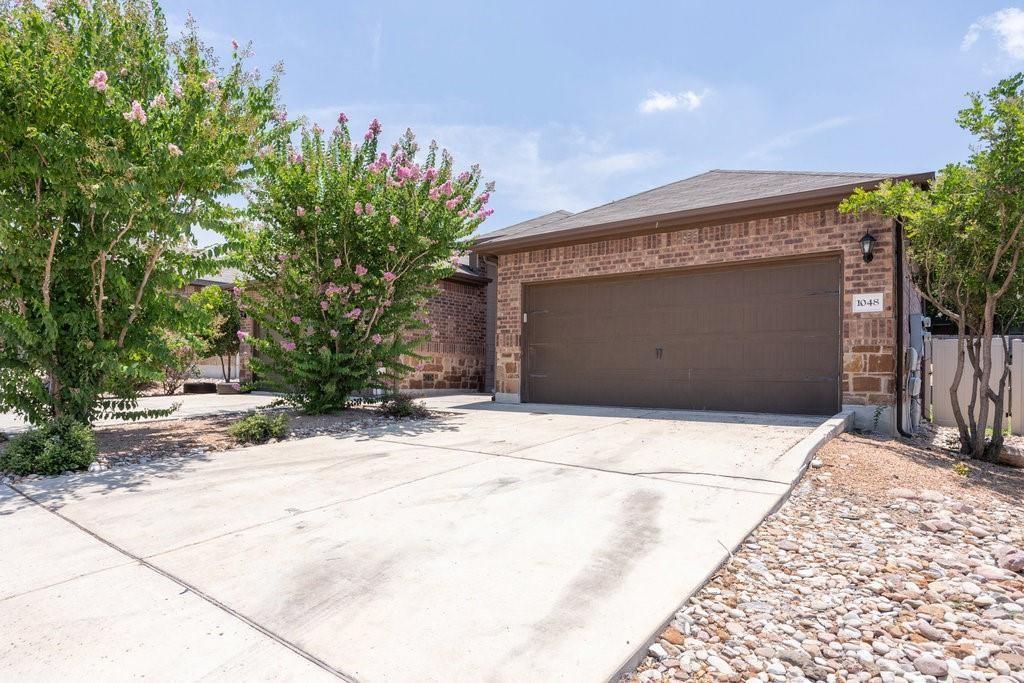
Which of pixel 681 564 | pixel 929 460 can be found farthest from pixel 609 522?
pixel 929 460

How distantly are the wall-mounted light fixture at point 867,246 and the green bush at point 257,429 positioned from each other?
25.1 feet

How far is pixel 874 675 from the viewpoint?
5.99 feet

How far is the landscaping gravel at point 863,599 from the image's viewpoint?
6.18 feet

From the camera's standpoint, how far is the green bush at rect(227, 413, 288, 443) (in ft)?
19.4

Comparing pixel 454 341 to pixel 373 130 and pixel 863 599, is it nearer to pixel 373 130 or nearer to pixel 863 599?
pixel 373 130

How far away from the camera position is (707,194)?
9.27 metres

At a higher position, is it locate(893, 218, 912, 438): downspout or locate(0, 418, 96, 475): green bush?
locate(893, 218, 912, 438): downspout

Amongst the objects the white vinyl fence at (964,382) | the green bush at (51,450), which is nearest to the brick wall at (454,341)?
the green bush at (51,450)

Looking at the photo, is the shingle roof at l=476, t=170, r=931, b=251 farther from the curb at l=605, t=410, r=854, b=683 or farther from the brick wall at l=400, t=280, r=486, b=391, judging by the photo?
the brick wall at l=400, t=280, r=486, b=391

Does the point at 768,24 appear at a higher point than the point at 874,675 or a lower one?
higher

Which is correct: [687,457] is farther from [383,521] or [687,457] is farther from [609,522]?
[383,521]

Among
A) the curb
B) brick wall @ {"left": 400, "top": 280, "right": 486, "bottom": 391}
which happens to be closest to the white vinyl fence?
the curb

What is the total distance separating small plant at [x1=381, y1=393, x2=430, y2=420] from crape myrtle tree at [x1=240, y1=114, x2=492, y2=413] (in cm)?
33

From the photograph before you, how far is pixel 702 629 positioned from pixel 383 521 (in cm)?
182
